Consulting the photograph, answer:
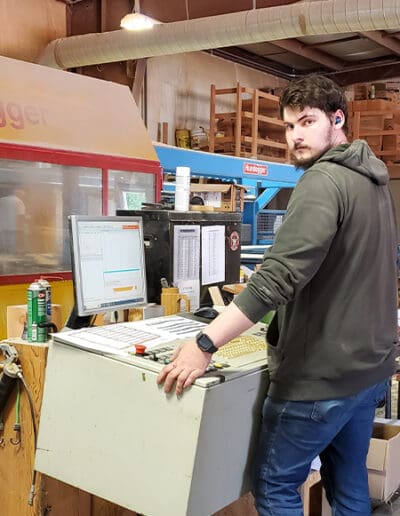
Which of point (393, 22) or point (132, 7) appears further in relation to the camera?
point (132, 7)

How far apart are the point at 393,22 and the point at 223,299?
141 inches

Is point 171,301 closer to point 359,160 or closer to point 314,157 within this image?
point 314,157

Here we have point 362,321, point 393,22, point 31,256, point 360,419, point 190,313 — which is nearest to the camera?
point 362,321

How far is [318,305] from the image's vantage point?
151 centimetres

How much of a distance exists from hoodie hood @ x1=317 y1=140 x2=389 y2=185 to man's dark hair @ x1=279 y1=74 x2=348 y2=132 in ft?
0.39

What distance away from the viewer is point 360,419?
1.68 meters

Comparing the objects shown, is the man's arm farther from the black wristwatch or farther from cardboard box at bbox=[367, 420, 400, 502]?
cardboard box at bbox=[367, 420, 400, 502]

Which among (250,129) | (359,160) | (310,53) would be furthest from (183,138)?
(359,160)

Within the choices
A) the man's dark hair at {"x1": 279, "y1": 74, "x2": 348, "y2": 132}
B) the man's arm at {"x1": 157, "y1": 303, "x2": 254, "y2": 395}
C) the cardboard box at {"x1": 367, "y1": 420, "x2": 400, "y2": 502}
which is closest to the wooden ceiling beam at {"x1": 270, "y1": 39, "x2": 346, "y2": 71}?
the cardboard box at {"x1": 367, "y1": 420, "x2": 400, "y2": 502}

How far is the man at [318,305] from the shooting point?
143cm

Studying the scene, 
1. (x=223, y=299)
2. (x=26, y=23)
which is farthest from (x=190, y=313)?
(x=26, y=23)

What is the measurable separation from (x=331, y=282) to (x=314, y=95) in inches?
19.5

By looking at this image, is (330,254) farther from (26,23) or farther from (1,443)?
(26,23)

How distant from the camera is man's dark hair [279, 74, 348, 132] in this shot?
5.19ft
